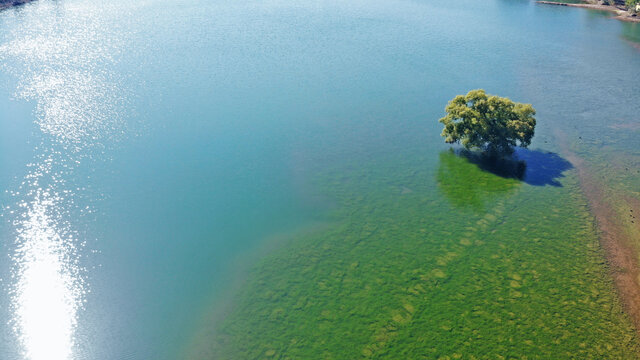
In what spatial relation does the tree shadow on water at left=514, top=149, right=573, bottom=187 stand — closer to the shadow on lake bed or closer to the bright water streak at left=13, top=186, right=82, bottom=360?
the shadow on lake bed

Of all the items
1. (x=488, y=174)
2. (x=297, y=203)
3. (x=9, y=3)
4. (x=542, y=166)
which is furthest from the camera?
(x=9, y=3)

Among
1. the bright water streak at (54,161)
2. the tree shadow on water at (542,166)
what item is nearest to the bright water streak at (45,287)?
the bright water streak at (54,161)

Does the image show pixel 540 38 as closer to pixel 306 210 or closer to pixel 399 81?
pixel 399 81

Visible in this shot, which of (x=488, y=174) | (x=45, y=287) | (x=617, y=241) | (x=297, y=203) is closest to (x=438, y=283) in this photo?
(x=297, y=203)

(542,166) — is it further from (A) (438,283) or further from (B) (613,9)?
(B) (613,9)

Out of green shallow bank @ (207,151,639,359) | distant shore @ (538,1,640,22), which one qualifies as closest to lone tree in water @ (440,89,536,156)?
green shallow bank @ (207,151,639,359)

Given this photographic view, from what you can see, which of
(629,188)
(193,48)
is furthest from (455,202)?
(193,48)

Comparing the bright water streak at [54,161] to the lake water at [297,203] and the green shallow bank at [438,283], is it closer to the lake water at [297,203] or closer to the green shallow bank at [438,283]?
the lake water at [297,203]
